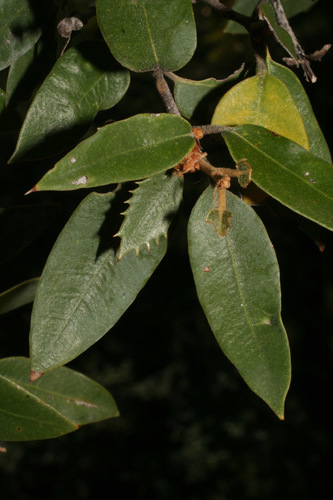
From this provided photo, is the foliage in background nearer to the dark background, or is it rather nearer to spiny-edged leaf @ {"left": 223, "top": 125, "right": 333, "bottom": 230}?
spiny-edged leaf @ {"left": 223, "top": 125, "right": 333, "bottom": 230}

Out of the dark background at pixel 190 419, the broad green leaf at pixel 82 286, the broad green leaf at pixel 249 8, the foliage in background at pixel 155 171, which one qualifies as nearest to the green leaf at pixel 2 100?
the foliage in background at pixel 155 171

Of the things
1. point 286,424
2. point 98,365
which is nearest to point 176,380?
point 98,365

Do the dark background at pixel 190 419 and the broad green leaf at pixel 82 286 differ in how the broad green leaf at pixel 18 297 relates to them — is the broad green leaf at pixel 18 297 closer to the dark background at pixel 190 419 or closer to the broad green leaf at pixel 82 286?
the broad green leaf at pixel 82 286

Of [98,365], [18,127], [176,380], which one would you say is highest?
[18,127]

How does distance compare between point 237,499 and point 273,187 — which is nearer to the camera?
point 273,187

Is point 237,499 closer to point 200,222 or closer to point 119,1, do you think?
point 200,222

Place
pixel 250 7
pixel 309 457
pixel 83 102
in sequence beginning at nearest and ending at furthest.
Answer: pixel 83 102 → pixel 250 7 → pixel 309 457

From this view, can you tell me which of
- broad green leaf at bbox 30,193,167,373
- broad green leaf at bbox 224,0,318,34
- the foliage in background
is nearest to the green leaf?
the foliage in background
